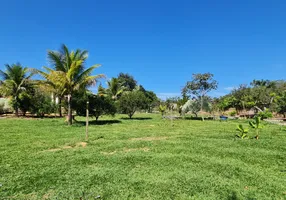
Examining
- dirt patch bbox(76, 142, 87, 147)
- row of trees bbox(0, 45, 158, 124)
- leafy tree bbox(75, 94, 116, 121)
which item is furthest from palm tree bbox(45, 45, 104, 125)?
dirt patch bbox(76, 142, 87, 147)

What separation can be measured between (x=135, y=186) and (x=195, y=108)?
23954 mm

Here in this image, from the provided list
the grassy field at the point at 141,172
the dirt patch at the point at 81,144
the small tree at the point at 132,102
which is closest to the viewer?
the grassy field at the point at 141,172

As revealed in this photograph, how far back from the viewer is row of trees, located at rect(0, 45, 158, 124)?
14.6 m

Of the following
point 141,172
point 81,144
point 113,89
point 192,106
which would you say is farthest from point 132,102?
point 141,172

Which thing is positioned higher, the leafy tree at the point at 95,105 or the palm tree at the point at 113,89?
the palm tree at the point at 113,89

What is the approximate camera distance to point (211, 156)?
6.61 meters

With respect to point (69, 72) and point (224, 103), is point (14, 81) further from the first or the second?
point (224, 103)

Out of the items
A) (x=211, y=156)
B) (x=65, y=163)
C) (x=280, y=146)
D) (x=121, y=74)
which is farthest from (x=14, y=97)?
(x=121, y=74)

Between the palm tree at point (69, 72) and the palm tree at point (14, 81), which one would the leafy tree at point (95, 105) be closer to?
the palm tree at point (69, 72)

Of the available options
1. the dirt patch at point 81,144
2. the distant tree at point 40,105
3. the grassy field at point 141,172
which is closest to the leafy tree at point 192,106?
the distant tree at point 40,105

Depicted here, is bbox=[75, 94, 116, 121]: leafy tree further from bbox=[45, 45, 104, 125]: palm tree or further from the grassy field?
the grassy field

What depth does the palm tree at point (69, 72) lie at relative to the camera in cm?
1423

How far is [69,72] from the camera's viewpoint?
14078 millimetres

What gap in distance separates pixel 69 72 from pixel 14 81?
10.6m
